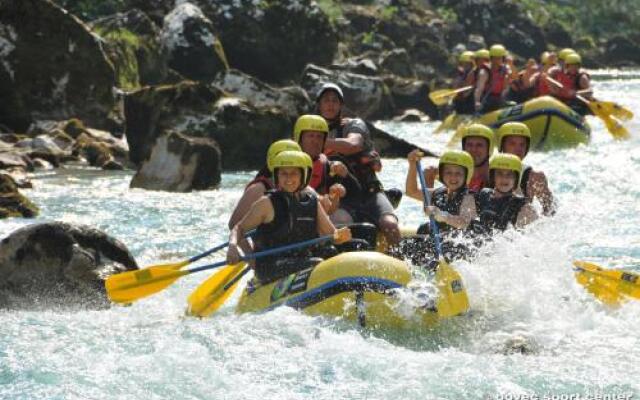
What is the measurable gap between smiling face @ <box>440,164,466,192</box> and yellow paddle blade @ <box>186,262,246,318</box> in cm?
168

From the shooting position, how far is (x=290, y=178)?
307 inches

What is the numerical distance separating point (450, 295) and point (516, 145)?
8.31ft

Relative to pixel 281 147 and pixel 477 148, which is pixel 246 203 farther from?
pixel 477 148

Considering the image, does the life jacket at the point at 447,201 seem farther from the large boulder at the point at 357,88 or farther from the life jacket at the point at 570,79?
the large boulder at the point at 357,88

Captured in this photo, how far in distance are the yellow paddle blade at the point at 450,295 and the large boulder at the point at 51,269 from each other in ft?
9.65

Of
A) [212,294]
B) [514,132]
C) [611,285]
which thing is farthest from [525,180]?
[212,294]

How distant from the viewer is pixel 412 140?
2103 centimetres

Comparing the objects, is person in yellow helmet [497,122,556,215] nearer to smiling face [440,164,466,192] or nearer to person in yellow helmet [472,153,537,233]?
person in yellow helmet [472,153,537,233]

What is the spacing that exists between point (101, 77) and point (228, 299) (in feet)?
36.5

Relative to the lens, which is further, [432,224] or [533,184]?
[533,184]

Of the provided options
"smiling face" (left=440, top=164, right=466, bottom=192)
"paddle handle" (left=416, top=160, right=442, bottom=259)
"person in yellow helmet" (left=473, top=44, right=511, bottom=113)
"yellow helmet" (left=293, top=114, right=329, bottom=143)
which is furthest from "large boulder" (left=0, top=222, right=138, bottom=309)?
"person in yellow helmet" (left=473, top=44, right=511, bottom=113)

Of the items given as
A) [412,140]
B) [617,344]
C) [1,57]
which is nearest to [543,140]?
[412,140]

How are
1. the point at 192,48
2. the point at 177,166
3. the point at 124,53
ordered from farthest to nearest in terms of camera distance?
the point at 192,48 < the point at 124,53 < the point at 177,166

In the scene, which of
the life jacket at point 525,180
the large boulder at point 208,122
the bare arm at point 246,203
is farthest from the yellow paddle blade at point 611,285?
the large boulder at point 208,122
